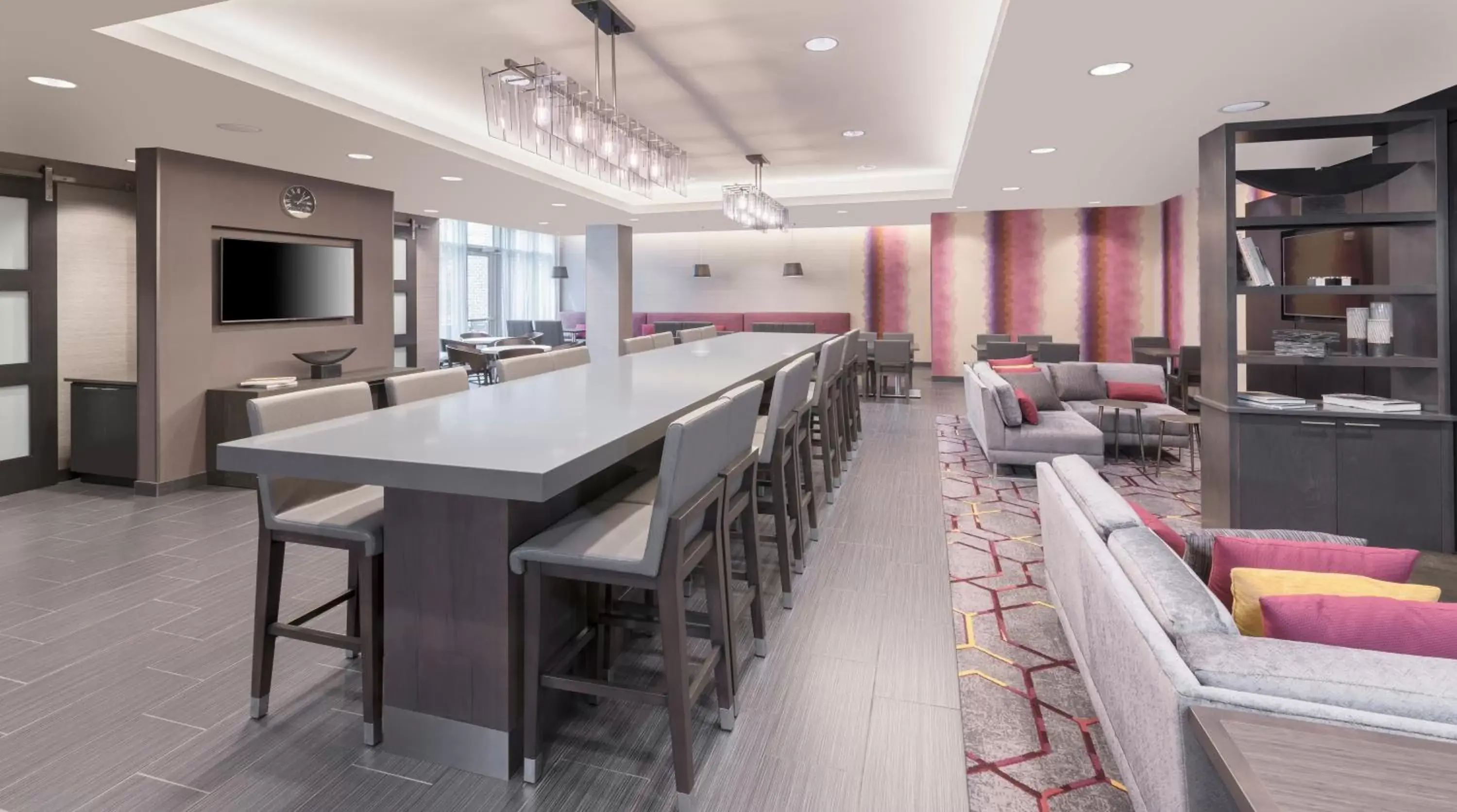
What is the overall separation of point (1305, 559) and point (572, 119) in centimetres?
312

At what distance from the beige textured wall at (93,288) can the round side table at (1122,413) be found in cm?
694

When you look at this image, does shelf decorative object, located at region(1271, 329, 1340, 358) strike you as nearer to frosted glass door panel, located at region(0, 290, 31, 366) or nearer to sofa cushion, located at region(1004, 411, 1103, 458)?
sofa cushion, located at region(1004, 411, 1103, 458)

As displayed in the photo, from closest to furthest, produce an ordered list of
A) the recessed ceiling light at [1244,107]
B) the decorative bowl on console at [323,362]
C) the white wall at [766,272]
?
the recessed ceiling light at [1244,107], the decorative bowl on console at [323,362], the white wall at [766,272]

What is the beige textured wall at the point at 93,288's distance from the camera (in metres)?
5.31

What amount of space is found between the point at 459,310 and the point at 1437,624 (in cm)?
1254

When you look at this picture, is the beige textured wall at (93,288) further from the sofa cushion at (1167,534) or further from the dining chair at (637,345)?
the sofa cushion at (1167,534)

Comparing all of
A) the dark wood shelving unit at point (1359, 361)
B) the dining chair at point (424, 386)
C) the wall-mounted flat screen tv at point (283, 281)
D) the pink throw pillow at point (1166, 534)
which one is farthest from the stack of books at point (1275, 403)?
the wall-mounted flat screen tv at point (283, 281)

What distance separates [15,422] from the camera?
5062mm

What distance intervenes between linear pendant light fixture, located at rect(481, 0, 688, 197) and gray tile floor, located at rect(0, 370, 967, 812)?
2168 mm

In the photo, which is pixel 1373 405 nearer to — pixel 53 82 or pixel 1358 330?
pixel 1358 330

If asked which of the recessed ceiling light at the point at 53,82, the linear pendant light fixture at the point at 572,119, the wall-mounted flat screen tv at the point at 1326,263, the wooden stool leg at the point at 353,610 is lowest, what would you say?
the wooden stool leg at the point at 353,610

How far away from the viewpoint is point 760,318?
13.5 m

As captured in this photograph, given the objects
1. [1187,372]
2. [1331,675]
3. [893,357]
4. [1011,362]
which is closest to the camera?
[1331,675]

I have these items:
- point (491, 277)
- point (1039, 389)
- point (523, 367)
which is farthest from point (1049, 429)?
point (491, 277)
